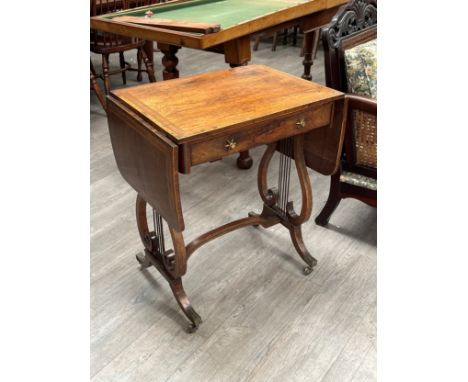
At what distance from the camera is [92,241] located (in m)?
2.26

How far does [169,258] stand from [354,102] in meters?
0.99

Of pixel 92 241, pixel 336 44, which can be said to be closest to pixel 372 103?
pixel 336 44

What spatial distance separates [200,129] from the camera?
1391 mm

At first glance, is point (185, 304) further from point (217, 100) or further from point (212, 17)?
point (212, 17)

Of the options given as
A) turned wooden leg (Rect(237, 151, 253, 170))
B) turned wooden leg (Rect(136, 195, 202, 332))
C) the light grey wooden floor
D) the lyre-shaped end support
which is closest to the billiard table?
turned wooden leg (Rect(237, 151, 253, 170))

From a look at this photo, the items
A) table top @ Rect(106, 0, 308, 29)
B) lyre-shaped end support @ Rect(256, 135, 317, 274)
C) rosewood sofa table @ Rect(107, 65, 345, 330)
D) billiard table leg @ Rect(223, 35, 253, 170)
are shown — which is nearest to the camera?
rosewood sofa table @ Rect(107, 65, 345, 330)

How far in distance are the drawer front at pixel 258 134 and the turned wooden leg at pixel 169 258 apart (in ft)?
1.06

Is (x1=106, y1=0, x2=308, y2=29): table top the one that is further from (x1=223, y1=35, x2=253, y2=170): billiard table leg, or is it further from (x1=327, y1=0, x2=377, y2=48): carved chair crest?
(x1=327, y1=0, x2=377, y2=48): carved chair crest

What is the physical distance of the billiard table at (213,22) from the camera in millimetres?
2381

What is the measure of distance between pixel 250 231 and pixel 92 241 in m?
0.76

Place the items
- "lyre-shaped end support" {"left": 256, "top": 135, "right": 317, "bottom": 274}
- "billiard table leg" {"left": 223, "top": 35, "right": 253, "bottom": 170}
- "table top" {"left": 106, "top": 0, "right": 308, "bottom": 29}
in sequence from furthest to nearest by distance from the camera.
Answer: "table top" {"left": 106, "top": 0, "right": 308, "bottom": 29} → "billiard table leg" {"left": 223, "top": 35, "right": 253, "bottom": 170} → "lyre-shaped end support" {"left": 256, "top": 135, "right": 317, "bottom": 274}

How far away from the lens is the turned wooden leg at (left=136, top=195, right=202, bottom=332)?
1670 millimetres

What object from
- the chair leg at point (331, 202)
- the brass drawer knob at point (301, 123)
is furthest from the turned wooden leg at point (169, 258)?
the chair leg at point (331, 202)

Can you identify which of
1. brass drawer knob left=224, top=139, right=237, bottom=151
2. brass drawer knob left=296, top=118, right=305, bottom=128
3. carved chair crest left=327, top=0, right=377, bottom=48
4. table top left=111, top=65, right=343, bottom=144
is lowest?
brass drawer knob left=224, top=139, right=237, bottom=151
